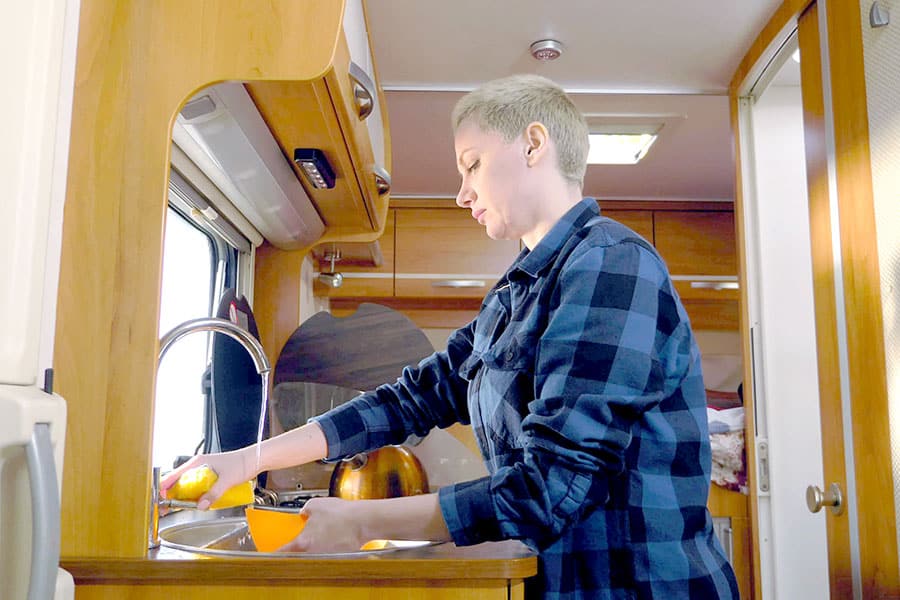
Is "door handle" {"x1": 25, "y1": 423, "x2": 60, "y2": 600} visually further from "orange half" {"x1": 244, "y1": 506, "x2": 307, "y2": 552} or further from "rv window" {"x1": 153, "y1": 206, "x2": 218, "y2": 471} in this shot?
"rv window" {"x1": 153, "y1": 206, "x2": 218, "y2": 471}

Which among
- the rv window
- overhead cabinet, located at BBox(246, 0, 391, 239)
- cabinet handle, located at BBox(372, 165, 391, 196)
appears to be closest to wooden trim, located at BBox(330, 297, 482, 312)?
overhead cabinet, located at BBox(246, 0, 391, 239)

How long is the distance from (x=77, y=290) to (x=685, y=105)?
6.66 ft

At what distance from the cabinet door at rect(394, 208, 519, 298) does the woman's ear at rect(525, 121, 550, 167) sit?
89.2 inches

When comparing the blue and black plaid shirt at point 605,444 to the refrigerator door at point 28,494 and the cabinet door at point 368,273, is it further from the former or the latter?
the cabinet door at point 368,273

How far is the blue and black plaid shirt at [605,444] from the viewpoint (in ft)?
3.26

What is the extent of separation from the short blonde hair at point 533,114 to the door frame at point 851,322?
649 millimetres

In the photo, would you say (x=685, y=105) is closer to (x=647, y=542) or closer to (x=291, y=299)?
(x=291, y=299)

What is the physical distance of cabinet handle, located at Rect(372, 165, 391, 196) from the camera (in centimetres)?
199

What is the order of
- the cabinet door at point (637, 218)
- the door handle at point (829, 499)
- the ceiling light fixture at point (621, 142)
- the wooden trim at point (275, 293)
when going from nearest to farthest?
the door handle at point (829, 499)
the wooden trim at point (275, 293)
the ceiling light fixture at point (621, 142)
the cabinet door at point (637, 218)

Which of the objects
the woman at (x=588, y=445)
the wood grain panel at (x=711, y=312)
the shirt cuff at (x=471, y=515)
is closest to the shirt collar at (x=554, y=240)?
the woman at (x=588, y=445)

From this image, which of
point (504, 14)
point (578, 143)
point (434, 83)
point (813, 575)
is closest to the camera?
point (578, 143)

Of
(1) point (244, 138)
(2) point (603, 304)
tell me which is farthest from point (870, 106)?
(1) point (244, 138)

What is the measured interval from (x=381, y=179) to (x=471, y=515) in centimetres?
119

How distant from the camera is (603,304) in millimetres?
1033
